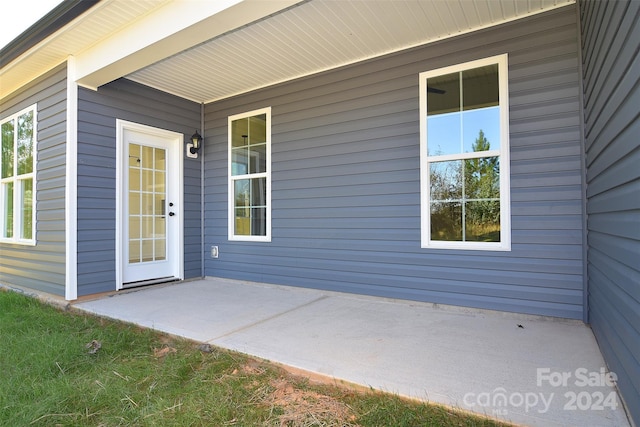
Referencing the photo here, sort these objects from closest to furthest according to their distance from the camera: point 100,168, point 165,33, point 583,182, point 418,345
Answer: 1. point 418,345
2. point 583,182
3. point 165,33
4. point 100,168

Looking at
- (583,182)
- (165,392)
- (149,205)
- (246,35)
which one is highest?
(246,35)

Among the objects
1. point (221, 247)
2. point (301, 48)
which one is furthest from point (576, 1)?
point (221, 247)

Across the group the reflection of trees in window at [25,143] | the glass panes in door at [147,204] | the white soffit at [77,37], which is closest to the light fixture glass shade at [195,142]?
the glass panes in door at [147,204]

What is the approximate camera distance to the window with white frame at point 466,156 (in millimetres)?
3021

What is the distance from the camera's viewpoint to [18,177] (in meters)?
4.53

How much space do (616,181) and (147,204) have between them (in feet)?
15.2

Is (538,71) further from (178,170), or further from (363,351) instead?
(178,170)

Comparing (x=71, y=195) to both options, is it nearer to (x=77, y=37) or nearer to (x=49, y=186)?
(x=49, y=186)

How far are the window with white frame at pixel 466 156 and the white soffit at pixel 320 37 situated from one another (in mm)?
392

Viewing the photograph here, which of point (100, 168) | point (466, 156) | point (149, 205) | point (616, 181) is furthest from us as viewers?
point (149, 205)

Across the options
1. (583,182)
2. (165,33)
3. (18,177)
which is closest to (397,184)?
(583,182)

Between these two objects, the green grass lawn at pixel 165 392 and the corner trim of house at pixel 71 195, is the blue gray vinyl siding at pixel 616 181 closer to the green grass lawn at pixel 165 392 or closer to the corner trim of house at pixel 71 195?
the green grass lawn at pixel 165 392

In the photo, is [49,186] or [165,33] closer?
[165,33]

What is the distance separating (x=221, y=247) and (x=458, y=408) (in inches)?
151
